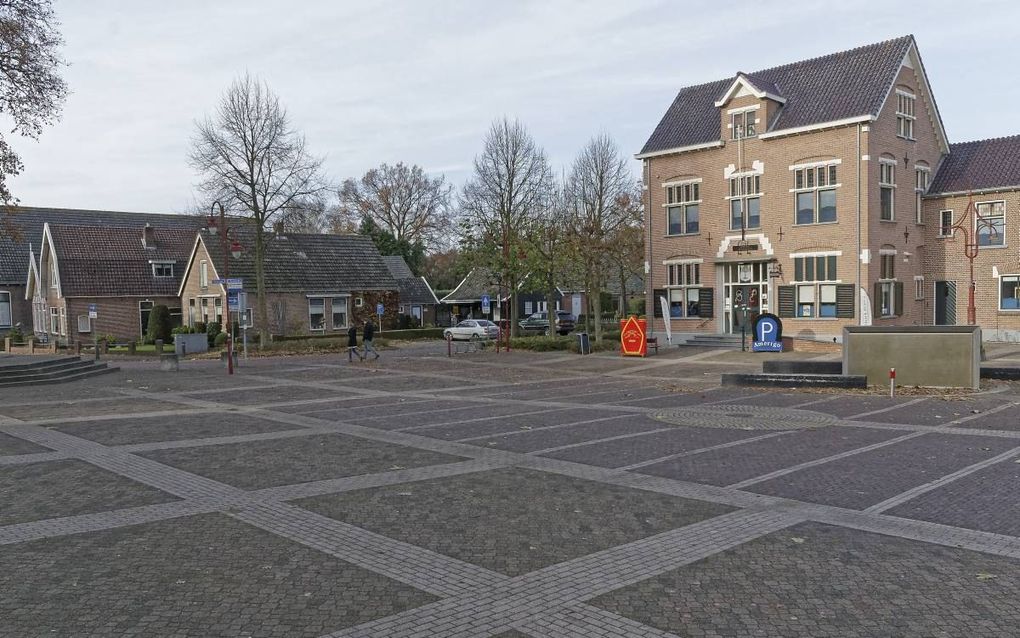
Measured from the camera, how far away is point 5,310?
5825cm

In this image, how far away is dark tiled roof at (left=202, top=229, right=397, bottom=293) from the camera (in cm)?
4856

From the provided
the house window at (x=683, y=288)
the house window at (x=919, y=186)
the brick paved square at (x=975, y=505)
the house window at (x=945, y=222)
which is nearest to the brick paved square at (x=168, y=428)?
the brick paved square at (x=975, y=505)

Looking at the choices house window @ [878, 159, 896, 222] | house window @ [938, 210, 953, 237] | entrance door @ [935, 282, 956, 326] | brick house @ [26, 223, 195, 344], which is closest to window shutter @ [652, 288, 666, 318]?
house window @ [878, 159, 896, 222]

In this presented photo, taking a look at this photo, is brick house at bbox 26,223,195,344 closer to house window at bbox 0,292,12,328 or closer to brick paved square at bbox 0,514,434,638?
house window at bbox 0,292,12,328

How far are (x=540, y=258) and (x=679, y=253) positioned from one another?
6532 mm

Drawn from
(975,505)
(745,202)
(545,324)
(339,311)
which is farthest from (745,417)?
(545,324)

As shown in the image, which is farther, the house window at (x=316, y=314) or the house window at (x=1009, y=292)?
the house window at (x=316, y=314)

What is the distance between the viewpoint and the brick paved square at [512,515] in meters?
6.91

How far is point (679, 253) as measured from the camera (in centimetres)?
3672

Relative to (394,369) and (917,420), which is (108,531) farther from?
(394,369)

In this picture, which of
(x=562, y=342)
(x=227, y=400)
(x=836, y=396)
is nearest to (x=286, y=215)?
(x=562, y=342)

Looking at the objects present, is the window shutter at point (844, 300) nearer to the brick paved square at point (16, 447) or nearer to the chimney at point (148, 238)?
the brick paved square at point (16, 447)

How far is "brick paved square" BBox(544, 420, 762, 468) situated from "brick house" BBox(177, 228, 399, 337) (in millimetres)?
37413

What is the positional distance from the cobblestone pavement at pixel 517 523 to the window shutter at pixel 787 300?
17.3 meters
